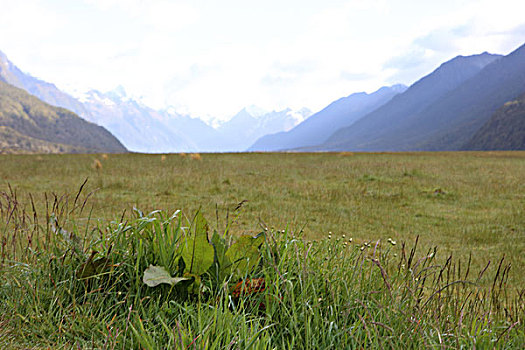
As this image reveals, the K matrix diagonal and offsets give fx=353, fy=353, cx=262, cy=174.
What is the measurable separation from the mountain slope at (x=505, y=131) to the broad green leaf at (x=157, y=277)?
186m

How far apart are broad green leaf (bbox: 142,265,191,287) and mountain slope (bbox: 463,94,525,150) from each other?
18584 cm

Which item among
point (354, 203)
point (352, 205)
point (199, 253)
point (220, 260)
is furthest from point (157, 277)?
point (354, 203)

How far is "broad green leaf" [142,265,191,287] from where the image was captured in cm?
277

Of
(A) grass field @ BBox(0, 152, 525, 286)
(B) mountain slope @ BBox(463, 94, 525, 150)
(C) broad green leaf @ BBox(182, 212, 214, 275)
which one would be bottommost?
(A) grass field @ BBox(0, 152, 525, 286)

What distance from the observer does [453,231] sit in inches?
315

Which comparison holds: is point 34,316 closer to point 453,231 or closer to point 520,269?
point 520,269

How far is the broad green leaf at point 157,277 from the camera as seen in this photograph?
2770 mm

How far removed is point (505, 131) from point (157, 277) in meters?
201

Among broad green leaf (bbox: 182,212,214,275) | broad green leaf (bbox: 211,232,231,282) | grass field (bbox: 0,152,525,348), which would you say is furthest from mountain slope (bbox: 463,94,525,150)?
broad green leaf (bbox: 182,212,214,275)

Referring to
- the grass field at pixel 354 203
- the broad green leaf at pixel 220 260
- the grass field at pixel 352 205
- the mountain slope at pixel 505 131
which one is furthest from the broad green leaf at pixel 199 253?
the mountain slope at pixel 505 131

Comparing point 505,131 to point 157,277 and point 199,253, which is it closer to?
point 199,253

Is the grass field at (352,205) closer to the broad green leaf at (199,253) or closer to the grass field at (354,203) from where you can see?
the grass field at (354,203)

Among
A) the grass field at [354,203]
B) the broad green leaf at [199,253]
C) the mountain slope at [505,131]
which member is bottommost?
the grass field at [354,203]

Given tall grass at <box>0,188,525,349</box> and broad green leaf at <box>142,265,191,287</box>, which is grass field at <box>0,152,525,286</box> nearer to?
tall grass at <box>0,188,525,349</box>
